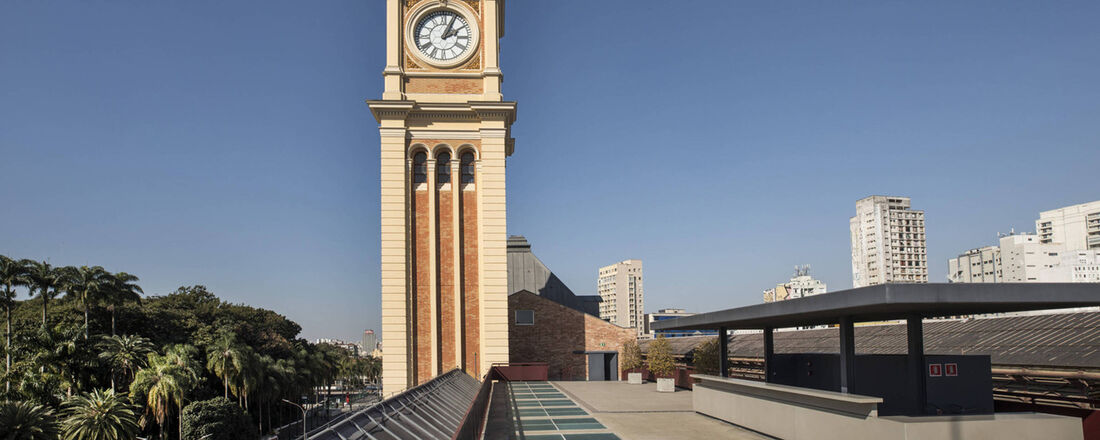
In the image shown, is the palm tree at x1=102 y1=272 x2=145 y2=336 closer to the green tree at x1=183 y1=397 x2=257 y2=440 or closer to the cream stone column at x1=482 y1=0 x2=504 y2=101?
the green tree at x1=183 y1=397 x2=257 y2=440

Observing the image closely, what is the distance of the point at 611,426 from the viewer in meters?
22.8

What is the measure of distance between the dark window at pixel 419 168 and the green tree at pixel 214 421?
2152 cm

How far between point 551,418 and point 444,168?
2112cm

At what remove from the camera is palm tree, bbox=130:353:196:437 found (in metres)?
44.5

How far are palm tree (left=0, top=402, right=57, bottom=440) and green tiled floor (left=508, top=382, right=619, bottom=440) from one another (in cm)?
1951

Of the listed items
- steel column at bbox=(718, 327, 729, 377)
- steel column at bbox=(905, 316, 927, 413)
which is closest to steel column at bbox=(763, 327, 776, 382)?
steel column at bbox=(718, 327, 729, 377)

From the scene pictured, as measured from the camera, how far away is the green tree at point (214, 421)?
48219 mm

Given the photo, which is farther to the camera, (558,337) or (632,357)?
(558,337)

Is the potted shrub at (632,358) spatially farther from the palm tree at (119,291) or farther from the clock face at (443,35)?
the palm tree at (119,291)

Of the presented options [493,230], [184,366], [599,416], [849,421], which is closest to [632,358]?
[493,230]

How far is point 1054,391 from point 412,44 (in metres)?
34.2

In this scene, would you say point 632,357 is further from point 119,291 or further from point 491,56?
point 119,291

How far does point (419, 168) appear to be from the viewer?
140 ft

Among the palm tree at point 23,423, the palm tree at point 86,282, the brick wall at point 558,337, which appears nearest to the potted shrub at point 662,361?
the brick wall at point 558,337
